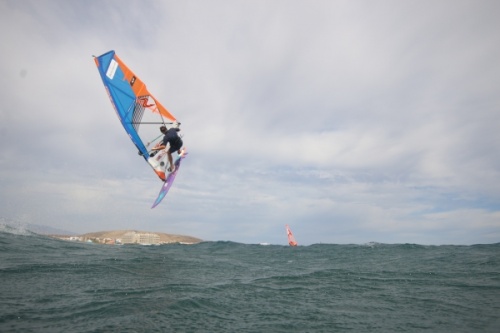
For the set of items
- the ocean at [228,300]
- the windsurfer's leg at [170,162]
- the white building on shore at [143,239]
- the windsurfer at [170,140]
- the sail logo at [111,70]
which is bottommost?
the ocean at [228,300]

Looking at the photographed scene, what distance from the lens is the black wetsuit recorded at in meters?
13.9

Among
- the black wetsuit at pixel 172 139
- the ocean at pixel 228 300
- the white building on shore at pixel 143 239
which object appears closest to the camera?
the ocean at pixel 228 300

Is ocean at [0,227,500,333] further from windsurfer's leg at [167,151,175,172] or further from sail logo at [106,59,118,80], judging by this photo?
sail logo at [106,59,118,80]

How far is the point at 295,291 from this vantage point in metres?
7.64

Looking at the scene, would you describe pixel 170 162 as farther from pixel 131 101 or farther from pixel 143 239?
pixel 143 239

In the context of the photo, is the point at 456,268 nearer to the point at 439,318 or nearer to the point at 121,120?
the point at 439,318

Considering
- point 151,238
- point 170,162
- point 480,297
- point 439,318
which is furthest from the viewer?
point 151,238

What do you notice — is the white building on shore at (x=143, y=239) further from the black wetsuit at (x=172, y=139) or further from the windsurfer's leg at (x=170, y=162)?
the black wetsuit at (x=172, y=139)

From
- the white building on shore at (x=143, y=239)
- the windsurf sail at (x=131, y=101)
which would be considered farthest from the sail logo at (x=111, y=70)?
the white building on shore at (x=143, y=239)

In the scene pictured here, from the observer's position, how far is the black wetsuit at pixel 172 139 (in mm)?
13867

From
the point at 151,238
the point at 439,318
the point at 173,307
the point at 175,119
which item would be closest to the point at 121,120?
the point at 175,119

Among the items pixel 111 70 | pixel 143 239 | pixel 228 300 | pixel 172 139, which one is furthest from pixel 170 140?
pixel 143 239

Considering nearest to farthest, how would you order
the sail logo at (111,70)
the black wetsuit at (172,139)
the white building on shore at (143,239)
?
the sail logo at (111,70)
the black wetsuit at (172,139)
the white building on shore at (143,239)

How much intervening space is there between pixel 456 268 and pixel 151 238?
24.9 m
